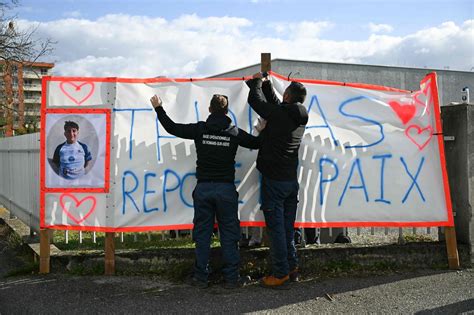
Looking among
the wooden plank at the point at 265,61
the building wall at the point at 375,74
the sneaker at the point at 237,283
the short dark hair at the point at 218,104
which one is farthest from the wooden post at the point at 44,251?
the building wall at the point at 375,74

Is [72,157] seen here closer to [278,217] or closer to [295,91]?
[278,217]

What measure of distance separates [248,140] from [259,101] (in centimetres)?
43

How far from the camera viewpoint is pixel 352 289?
5.45 m

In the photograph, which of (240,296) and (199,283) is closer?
(240,296)

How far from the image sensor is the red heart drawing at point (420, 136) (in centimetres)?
621

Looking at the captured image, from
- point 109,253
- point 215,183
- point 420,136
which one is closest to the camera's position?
point 215,183

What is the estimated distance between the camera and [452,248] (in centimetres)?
612

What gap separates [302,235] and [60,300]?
2.74 m

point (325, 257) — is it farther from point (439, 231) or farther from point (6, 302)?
point (6, 302)

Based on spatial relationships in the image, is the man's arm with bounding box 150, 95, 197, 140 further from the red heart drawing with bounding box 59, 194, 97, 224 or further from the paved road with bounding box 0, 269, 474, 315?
the paved road with bounding box 0, 269, 474, 315

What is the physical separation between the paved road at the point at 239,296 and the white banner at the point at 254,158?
645 mm

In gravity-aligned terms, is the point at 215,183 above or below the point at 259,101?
below

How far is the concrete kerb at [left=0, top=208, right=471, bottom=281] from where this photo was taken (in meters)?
5.97

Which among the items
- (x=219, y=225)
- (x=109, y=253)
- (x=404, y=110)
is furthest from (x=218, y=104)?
(x=404, y=110)
